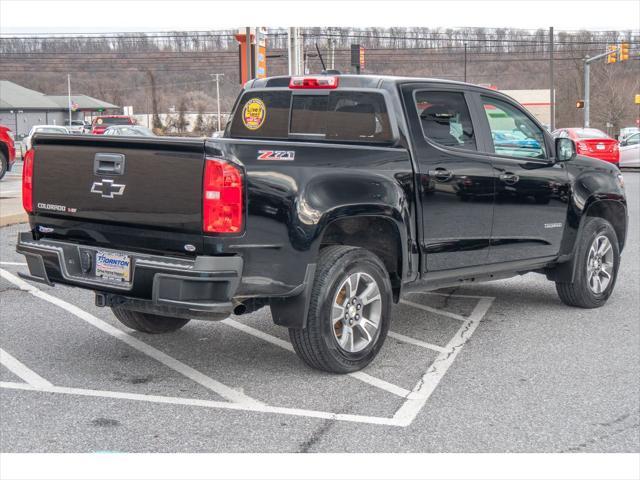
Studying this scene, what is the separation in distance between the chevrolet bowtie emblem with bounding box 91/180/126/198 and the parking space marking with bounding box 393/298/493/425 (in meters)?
2.12

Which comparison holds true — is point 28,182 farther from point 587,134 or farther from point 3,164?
point 587,134

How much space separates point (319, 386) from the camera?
5680 mm

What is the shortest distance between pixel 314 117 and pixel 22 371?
2769mm

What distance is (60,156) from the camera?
19.0ft

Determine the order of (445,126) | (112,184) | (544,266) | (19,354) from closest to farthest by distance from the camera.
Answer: (112,184) → (19,354) → (445,126) → (544,266)

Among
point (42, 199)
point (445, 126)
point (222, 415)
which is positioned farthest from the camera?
point (445, 126)

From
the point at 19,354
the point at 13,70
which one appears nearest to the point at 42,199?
the point at 19,354

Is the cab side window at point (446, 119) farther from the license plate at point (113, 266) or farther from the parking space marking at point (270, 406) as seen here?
the license plate at point (113, 266)

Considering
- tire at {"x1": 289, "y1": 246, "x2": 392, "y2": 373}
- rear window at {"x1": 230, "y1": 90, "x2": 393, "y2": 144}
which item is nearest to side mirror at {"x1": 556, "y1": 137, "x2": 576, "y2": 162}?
rear window at {"x1": 230, "y1": 90, "x2": 393, "y2": 144}

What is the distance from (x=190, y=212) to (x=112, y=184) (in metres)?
0.64

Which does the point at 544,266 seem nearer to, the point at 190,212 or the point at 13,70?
the point at 190,212

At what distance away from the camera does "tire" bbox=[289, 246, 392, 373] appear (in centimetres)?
562

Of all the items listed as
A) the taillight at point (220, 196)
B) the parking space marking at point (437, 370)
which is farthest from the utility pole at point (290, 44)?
the taillight at point (220, 196)

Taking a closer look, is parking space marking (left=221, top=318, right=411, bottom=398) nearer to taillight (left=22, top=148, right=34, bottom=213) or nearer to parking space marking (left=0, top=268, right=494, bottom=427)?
parking space marking (left=0, top=268, right=494, bottom=427)
